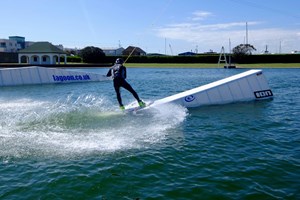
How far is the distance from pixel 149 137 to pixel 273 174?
3.73 m

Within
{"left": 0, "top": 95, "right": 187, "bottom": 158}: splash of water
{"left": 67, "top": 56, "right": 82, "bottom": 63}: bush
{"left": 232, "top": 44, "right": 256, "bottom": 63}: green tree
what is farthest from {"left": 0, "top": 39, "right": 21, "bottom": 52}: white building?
{"left": 0, "top": 95, "right": 187, "bottom": 158}: splash of water

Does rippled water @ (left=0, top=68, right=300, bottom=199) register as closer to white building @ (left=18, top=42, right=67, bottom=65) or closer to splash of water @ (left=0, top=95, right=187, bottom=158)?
splash of water @ (left=0, top=95, right=187, bottom=158)

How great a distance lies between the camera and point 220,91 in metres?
16.4

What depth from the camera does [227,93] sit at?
655 inches

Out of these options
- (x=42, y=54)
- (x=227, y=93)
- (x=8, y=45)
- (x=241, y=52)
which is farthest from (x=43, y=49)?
(x=8, y=45)

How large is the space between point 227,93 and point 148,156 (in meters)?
9.61

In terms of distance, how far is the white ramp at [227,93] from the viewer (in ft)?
51.1

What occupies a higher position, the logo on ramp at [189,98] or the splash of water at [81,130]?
the logo on ramp at [189,98]

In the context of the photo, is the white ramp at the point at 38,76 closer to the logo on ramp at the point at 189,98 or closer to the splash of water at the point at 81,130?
the splash of water at the point at 81,130

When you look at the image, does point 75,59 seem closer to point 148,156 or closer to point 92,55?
point 92,55

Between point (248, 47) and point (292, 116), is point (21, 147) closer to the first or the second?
point (292, 116)

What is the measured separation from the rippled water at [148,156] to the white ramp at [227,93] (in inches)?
103

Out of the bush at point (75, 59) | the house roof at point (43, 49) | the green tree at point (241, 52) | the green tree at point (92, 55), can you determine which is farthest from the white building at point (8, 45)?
the green tree at point (241, 52)

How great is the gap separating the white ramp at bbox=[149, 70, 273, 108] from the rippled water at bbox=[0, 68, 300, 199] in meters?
2.61
